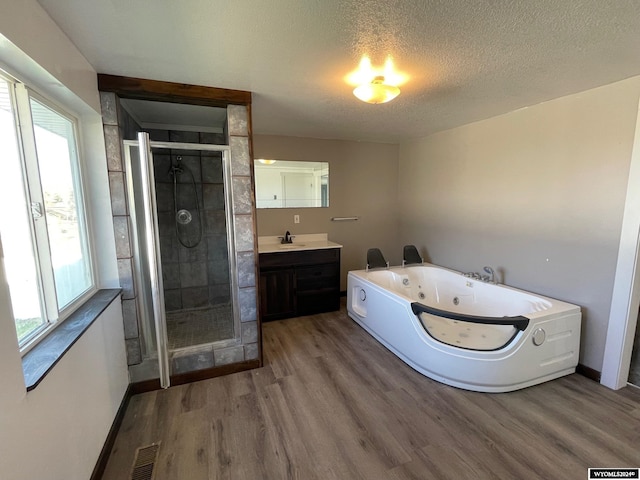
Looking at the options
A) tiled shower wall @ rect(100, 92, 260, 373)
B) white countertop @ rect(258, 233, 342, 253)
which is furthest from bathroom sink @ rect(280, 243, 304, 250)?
tiled shower wall @ rect(100, 92, 260, 373)

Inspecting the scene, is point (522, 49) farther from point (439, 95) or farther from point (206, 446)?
point (206, 446)

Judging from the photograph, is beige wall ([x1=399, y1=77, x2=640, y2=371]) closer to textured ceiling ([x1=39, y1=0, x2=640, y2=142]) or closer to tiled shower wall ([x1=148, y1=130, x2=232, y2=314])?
textured ceiling ([x1=39, y1=0, x2=640, y2=142])

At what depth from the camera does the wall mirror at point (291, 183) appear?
3.75 meters

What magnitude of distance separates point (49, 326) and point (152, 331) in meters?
0.91

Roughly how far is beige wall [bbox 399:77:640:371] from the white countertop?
60.4 inches

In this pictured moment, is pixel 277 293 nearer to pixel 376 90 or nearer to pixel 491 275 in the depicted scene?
pixel 491 275

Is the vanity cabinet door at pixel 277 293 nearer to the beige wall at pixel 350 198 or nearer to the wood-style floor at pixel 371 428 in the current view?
the beige wall at pixel 350 198

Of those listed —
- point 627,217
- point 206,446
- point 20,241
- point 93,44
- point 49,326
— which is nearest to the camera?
point 20,241

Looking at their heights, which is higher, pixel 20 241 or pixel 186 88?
pixel 186 88

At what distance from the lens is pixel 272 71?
186cm

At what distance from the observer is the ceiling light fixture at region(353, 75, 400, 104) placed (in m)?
1.88

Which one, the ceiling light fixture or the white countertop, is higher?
the ceiling light fixture

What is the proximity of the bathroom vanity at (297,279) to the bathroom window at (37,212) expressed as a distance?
6.11ft

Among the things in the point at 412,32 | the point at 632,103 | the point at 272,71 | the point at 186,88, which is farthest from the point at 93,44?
the point at 632,103
